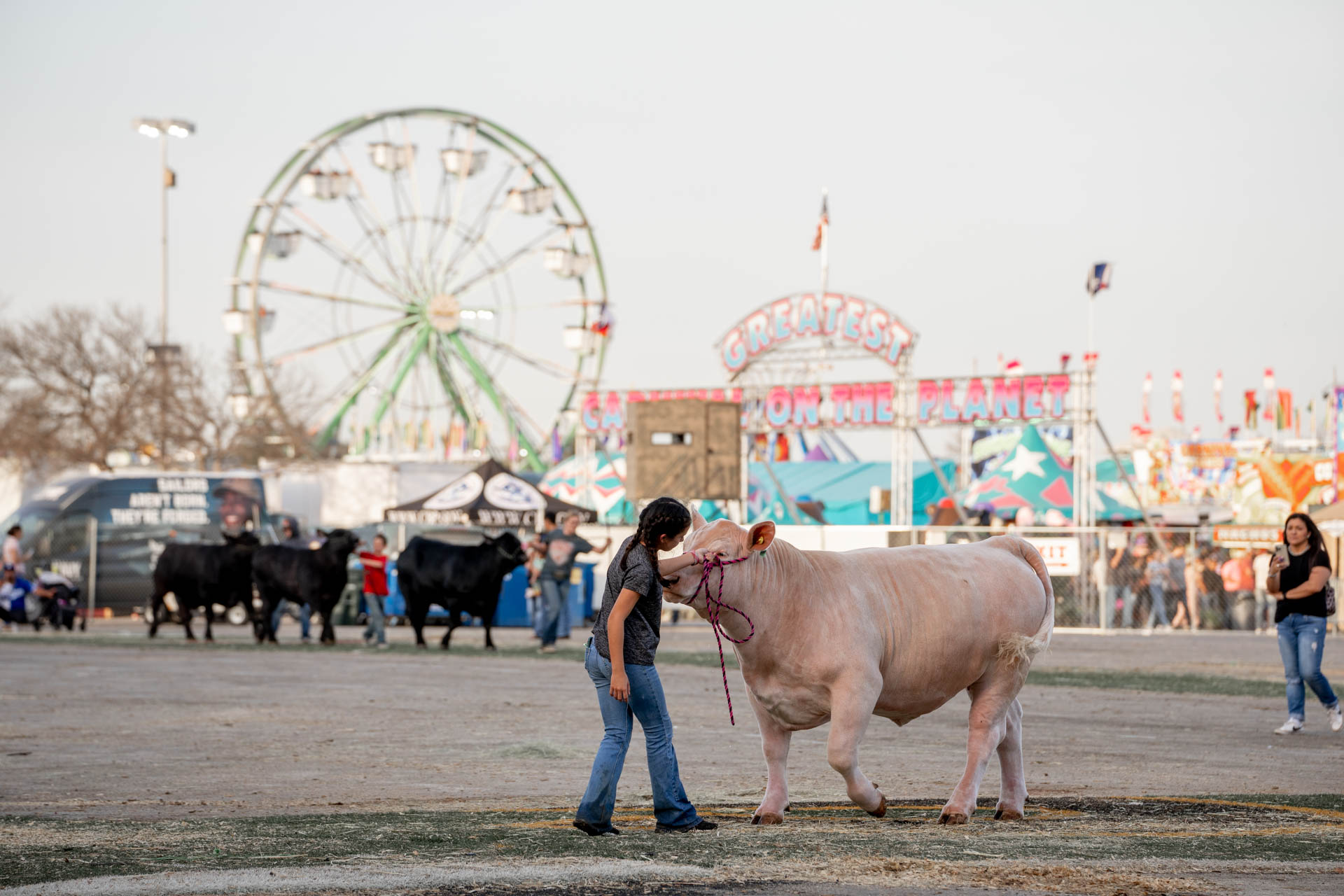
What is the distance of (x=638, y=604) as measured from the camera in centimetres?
733

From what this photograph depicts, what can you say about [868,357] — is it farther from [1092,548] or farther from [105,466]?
[105,466]

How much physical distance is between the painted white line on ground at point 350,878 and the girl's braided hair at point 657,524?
1.55m

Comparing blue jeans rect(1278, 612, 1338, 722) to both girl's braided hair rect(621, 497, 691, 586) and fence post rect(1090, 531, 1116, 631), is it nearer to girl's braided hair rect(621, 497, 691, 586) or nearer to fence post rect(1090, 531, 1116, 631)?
girl's braided hair rect(621, 497, 691, 586)

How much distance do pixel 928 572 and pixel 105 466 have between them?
132 feet

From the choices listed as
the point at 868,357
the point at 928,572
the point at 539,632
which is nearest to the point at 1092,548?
the point at 868,357

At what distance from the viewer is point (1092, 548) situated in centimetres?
2994

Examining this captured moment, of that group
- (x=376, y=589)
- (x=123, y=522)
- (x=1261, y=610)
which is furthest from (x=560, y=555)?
(x=1261, y=610)

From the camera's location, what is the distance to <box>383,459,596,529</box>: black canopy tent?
31.4m

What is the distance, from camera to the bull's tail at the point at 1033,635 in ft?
26.4

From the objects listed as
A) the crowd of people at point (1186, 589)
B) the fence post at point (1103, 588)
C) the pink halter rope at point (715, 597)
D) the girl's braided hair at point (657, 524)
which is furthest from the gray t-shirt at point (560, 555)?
the girl's braided hair at point (657, 524)

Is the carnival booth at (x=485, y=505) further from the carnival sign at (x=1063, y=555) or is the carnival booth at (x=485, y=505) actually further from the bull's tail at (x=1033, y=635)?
the bull's tail at (x=1033, y=635)

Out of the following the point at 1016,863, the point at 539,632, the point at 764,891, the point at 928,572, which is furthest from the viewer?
the point at 539,632

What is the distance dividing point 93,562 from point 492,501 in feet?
24.8

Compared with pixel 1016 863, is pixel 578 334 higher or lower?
higher
